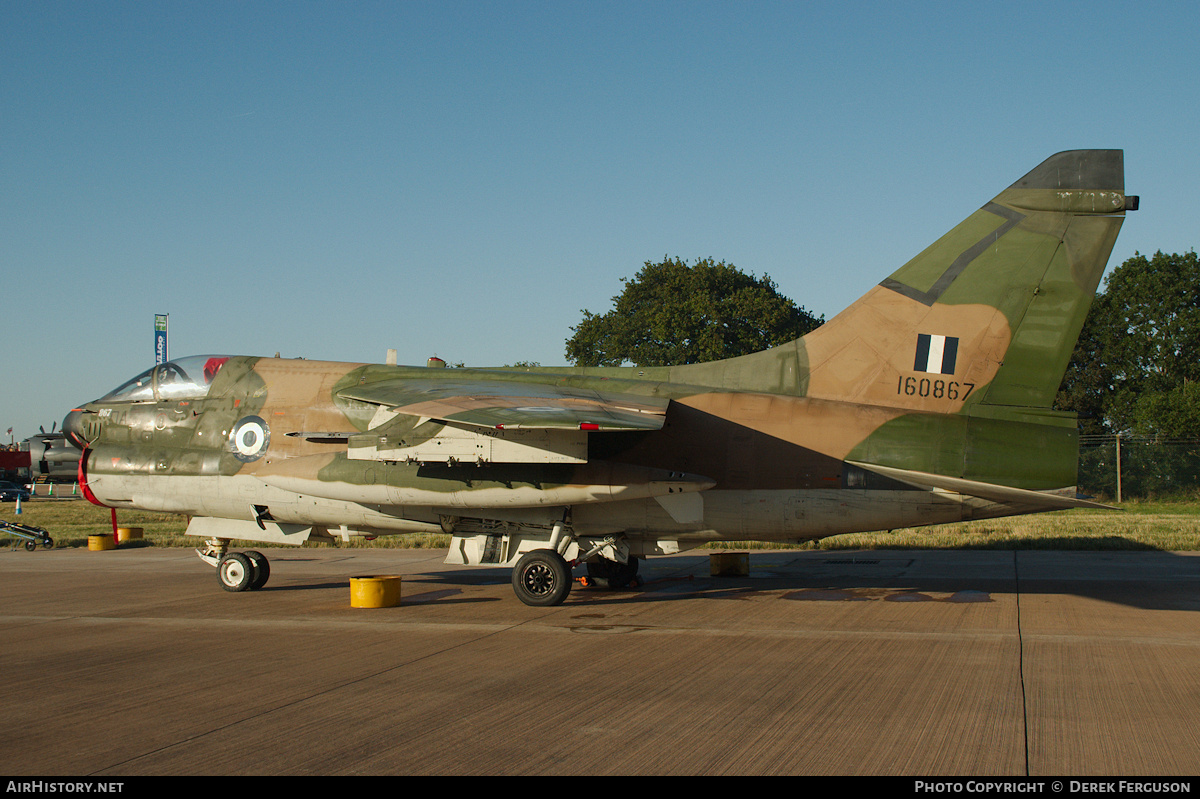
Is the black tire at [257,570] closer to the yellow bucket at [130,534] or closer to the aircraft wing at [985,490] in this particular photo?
the aircraft wing at [985,490]

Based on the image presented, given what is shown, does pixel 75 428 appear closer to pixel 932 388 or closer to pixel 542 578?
pixel 542 578

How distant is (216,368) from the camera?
15258mm

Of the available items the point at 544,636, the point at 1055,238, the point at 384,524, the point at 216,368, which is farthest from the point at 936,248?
the point at 216,368

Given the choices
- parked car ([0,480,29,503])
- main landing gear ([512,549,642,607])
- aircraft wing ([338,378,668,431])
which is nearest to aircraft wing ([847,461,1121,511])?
aircraft wing ([338,378,668,431])

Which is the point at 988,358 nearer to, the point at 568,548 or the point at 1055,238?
the point at 1055,238

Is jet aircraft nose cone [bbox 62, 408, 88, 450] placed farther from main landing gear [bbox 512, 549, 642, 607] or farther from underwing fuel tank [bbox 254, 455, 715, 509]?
main landing gear [bbox 512, 549, 642, 607]

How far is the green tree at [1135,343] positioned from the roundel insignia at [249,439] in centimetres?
5148

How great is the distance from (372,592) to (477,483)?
238 centimetres

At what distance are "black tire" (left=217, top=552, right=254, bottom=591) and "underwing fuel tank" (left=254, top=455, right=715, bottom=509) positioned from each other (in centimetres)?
239

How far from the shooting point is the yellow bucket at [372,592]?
1316 centimetres

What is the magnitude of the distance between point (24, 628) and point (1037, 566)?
698 inches

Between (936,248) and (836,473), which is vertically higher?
(936,248)

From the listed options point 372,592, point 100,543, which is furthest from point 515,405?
point 100,543

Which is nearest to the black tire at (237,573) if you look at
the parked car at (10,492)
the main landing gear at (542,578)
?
the main landing gear at (542,578)
